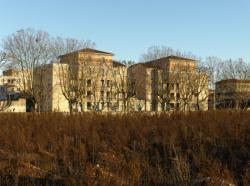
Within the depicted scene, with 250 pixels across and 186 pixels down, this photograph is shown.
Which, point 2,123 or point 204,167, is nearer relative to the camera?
point 204,167

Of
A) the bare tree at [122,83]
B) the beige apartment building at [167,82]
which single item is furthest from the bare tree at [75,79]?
the beige apartment building at [167,82]

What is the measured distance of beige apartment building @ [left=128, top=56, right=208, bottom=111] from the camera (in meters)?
45.7

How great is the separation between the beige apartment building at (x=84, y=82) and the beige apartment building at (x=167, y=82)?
210 cm

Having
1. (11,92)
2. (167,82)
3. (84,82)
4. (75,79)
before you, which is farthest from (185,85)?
(11,92)

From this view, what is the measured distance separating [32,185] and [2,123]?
25.3 feet

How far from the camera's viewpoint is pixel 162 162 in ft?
24.1

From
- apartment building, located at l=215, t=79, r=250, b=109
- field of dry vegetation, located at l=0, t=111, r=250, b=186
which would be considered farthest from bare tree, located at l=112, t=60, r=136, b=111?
field of dry vegetation, located at l=0, t=111, r=250, b=186

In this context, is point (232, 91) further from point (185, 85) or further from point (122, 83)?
point (122, 83)

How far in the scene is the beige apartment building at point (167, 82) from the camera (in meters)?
45.7

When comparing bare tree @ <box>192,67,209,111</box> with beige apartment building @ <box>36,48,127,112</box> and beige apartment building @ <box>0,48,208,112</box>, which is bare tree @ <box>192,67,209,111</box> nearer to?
beige apartment building @ <box>0,48,208,112</box>

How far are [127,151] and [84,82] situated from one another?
33252 millimetres

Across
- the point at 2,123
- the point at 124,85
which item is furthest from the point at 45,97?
the point at 2,123

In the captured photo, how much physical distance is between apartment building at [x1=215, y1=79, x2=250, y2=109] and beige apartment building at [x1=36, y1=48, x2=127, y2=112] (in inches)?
477

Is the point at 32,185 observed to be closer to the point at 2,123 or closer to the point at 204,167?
the point at 204,167
